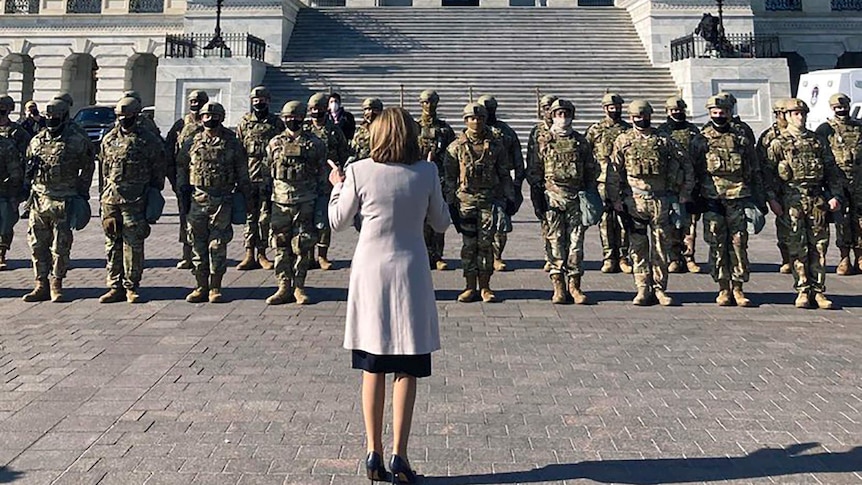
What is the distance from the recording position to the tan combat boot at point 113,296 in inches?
297

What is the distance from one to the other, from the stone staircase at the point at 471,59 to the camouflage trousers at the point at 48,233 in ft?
54.4

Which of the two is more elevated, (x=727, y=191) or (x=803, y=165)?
(x=803, y=165)

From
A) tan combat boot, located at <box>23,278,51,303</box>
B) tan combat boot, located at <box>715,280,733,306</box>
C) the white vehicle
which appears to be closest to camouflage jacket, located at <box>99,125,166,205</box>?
tan combat boot, located at <box>23,278,51,303</box>

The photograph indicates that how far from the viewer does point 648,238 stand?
7.60m

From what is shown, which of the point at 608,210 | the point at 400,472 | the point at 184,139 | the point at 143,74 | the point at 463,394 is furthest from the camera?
the point at 143,74

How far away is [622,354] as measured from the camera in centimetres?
572

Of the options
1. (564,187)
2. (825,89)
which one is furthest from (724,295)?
(825,89)

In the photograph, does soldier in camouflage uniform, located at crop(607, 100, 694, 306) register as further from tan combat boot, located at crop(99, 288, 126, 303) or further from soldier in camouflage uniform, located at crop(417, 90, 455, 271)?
tan combat boot, located at crop(99, 288, 126, 303)

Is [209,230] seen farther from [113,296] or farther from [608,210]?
[608,210]

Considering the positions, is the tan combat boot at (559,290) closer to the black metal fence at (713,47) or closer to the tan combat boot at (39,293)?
the tan combat boot at (39,293)

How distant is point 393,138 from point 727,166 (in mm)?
5309

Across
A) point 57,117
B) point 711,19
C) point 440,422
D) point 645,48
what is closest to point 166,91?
point 57,117

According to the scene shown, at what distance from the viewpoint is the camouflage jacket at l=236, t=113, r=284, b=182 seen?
934cm

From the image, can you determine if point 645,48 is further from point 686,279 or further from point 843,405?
point 843,405
